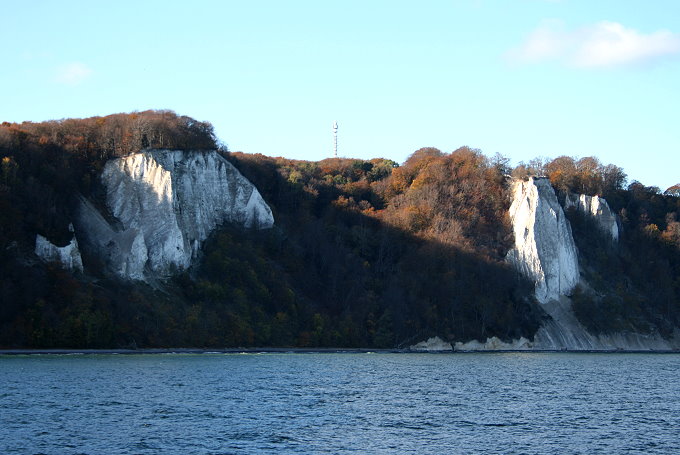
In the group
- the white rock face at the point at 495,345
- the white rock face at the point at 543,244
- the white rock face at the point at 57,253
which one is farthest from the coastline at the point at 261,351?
the white rock face at the point at 543,244

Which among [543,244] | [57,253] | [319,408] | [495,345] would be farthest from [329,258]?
[319,408]

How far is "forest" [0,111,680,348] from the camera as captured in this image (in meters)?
67.6

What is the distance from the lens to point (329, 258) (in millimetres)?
94000

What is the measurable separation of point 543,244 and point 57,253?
5850cm

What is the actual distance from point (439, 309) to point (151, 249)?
31.8 metres

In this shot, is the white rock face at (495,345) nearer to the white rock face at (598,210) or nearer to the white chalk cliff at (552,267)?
the white chalk cliff at (552,267)

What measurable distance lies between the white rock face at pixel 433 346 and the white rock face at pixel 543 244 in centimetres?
1603

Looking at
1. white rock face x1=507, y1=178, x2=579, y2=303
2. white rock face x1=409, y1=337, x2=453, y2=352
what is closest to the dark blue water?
white rock face x1=409, y1=337, x2=453, y2=352

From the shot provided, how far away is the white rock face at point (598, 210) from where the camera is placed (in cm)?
11219

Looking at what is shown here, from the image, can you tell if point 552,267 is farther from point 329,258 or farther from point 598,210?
point 329,258

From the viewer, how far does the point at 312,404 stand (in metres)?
38.8

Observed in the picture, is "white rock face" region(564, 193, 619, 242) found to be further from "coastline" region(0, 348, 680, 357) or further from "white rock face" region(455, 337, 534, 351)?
"white rock face" region(455, 337, 534, 351)

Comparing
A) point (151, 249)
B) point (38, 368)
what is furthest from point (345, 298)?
point (38, 368)

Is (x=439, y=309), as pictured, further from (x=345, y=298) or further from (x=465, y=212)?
(x=465, y=212)
